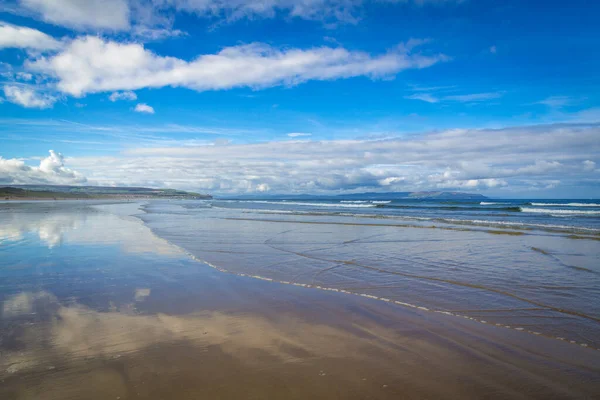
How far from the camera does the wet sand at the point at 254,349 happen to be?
360 centimetres

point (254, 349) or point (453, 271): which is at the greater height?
point (453, 271)

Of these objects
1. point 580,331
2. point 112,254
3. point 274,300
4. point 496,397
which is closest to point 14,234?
point 112,254

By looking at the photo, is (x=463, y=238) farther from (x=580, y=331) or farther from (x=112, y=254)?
(x=112, y=254)

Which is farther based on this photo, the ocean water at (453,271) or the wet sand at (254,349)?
the ocean water at (453,271)

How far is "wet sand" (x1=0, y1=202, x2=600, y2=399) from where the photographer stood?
3.60 metres

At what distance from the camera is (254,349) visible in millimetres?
4523

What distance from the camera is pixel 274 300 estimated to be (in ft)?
22.1

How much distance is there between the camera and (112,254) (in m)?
11.1

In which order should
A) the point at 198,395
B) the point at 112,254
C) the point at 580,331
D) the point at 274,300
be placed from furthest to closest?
the point at 112,254, the point at 274,300, the point at 580,331, the point at 198,395

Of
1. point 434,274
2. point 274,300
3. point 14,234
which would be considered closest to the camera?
point 274,300

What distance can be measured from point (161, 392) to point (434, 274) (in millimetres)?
7610

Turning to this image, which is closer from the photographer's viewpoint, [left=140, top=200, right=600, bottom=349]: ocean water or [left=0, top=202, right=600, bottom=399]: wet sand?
[left=0, top=202, right=600, bottom=399]: wet sand

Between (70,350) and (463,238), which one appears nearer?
(70,350)

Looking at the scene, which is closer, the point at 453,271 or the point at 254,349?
Answer: the point at 254,349
